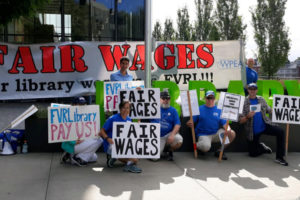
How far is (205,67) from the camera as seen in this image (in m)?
9.60

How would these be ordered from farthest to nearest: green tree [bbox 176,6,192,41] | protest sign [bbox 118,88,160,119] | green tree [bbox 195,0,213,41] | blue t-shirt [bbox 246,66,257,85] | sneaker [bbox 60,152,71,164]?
green tree [bbox 176,6,192,41] < green tree [bbox 195,0,213,41] < blue t-shirt [bbox 246,66,257,85] < protest sign [bbox 118,88,160,119] < sneaker [bbox 60,152,71,164]

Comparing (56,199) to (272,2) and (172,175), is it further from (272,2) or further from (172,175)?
(272,2)

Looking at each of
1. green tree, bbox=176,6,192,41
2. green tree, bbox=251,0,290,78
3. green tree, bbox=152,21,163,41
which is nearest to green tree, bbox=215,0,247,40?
green tree, bbox=251,0,290,78

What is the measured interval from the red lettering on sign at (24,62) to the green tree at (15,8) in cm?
77

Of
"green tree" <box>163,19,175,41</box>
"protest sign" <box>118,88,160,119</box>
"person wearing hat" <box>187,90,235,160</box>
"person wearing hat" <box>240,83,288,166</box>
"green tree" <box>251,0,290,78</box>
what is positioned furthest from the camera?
"green tree" <box>163,19,175,41</box>

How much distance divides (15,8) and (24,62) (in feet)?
4.33

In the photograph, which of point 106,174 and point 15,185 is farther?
point 106,174

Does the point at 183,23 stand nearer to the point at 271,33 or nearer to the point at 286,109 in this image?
the point at 271,33

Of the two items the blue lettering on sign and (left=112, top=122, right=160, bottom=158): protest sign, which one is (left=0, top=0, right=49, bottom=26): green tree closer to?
(left=112, top=122, right=160, bottom=158): protest sign

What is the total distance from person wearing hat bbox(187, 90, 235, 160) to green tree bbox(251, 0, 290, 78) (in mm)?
19373

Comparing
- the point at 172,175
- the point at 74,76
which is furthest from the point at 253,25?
the point at 172,175

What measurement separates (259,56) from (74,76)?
1914cm

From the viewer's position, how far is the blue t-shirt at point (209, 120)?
6930mm

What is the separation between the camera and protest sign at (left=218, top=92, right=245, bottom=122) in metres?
6.66
